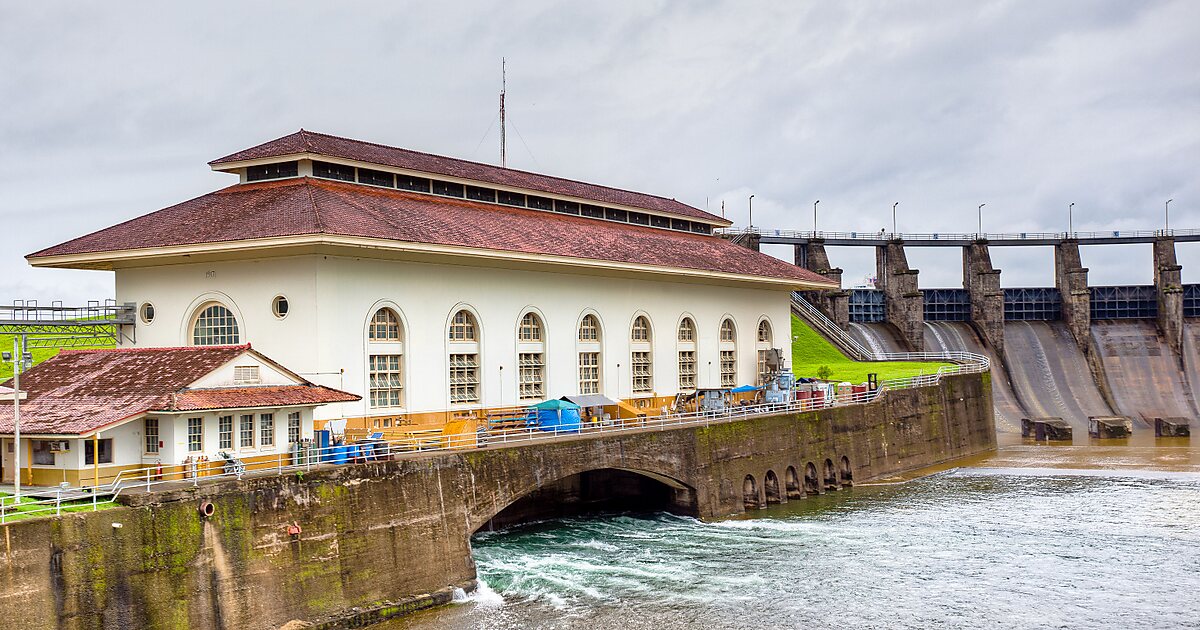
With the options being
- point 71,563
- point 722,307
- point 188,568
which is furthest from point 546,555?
point 722,307

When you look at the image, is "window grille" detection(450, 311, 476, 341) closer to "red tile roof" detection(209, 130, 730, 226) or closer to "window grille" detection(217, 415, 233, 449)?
"red tile roof" detection(209, 130, 730, 226)

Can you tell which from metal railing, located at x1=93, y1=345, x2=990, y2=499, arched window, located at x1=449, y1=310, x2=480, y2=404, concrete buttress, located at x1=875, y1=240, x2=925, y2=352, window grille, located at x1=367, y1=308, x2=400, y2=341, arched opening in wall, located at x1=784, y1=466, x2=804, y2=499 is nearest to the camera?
metal railing, located at x1=93, y1=345, x2=990, y2=499

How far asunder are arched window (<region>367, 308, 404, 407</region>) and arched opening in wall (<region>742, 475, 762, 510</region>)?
45.9 feet

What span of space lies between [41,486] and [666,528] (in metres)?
19.9

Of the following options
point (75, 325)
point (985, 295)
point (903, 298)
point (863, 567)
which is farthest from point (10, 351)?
point (985, 295)

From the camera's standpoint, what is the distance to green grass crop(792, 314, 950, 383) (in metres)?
70.6

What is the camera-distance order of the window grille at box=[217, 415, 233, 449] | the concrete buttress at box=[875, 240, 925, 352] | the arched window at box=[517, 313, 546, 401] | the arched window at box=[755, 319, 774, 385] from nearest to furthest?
the window grille at box=[217, 415, 233, 449] < the arched window at box=[517, 313, 546, 401] < the arched window at box=[755, 319, 774, 385] < the concrete buttress at box=[875, 240, 925, 352]

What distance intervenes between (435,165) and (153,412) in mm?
20355

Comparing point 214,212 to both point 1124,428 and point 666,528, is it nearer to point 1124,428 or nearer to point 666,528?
point 666,528

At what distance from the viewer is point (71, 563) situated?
73.4 ft

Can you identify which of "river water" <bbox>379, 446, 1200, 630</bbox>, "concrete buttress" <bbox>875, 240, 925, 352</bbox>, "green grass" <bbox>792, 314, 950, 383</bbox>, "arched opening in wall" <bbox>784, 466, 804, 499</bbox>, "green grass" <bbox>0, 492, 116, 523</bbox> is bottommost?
"river water" <bbox>379, 446, 1200, 630</bbox>

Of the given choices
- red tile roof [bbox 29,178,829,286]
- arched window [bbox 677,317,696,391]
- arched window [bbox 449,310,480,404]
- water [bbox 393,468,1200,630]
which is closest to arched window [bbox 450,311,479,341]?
arched window [bbox 449,310,480,404]

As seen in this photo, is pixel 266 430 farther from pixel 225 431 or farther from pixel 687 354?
pixel 687 354

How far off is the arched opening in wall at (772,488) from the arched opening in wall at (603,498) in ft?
17.3
